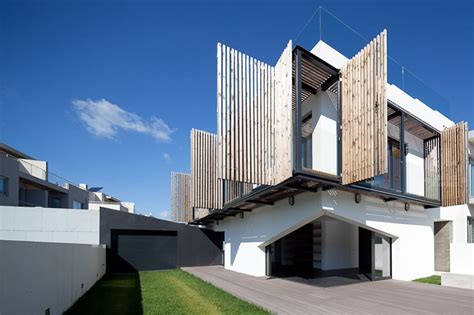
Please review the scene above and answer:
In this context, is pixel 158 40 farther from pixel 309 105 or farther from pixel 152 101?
pixel 309 105

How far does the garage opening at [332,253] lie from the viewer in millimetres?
11398

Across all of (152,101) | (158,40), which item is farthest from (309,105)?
(152,101)

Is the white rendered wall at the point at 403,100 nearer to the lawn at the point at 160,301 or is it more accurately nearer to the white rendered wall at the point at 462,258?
the white rendered wall at the point at 462,258

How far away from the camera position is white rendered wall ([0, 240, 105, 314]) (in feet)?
11.1

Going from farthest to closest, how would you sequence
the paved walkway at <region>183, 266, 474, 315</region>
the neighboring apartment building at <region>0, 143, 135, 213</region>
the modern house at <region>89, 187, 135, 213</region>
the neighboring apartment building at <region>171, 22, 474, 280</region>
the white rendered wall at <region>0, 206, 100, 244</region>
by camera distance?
the modern house at <region>89, 187, 135, 213</region>
the neighboring apartment building at <region>0, 143, 135, 213</region>
the white rendered wall at <region>0, 206, 100, 244</region>
the neighboring apartment building at <region>171, 22, 474, 280</region>
the paved walkway at <region>183, 266, 474, 315</region>

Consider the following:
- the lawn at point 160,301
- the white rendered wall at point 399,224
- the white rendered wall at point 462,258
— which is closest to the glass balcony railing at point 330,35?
the white rendered wall at point 399,224

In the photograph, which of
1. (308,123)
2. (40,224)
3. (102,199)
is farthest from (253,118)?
(102,199)

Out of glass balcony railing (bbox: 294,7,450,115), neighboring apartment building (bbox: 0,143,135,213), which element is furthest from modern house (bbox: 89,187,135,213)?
glass balcony railing (bbox: 294,7,450,115)

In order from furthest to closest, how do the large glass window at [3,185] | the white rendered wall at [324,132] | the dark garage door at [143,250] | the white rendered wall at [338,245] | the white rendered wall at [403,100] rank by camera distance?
the large glass window at [3,185] < the dark garage door at [143,250] < the white rendered wall at [338,245] < the white rendered wall at [403,100] < the white rendered wall at [324,132]

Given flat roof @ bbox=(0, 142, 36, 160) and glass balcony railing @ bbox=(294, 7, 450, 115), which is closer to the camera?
glass balcony railing @ bbox=(294, 7, 450, 115)

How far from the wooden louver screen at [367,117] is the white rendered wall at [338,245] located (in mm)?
6619

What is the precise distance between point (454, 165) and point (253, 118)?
30.3 ft

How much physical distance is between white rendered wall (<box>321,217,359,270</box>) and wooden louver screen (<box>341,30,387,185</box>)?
6.62 m

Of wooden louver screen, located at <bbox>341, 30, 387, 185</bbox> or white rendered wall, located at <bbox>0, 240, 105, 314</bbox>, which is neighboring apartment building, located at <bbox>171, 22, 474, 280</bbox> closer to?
wooden louver screen, located at <bbox>341, 30, 387, 185</bbox>
